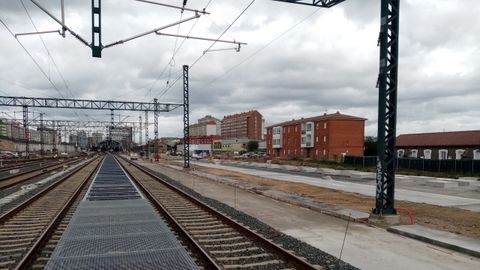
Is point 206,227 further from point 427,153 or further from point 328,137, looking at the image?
point 328,137

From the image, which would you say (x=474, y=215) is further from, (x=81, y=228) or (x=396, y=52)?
(x=81, y=228)

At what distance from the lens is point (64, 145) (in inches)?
7096

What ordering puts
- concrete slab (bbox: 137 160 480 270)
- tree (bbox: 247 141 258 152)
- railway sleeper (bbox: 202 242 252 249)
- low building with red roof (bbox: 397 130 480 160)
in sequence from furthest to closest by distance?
tree (bbox: 247 141 258 152), low building with red roof (bbox: 397 130 480 160), railway sleeper (bbox: 202 242 252 249), concrete slab (bbox: 137 160 480 270)

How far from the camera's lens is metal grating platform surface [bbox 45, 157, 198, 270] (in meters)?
7.86

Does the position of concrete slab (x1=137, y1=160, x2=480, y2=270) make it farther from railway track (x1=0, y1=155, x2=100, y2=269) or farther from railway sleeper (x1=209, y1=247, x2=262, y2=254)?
railway track (x1=0, y1=155, x2=100, y2=269)

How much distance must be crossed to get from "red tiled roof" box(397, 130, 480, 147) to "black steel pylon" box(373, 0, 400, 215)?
5905 cm

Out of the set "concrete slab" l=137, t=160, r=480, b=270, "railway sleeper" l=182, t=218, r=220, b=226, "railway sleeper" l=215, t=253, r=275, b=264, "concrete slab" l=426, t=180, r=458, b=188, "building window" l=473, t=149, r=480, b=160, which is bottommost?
"concrete slab" l=426, t=180, r=458, b=188

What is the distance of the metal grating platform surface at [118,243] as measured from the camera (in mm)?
7859

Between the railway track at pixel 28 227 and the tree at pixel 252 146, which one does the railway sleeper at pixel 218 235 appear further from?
the tree at pixel 252 146

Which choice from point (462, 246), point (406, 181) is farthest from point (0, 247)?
point (406, 181)

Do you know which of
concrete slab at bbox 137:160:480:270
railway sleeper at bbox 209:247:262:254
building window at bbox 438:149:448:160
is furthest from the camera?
building window at bbox 438:149:448:160

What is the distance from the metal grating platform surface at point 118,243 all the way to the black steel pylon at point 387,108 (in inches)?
265

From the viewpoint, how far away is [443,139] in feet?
237

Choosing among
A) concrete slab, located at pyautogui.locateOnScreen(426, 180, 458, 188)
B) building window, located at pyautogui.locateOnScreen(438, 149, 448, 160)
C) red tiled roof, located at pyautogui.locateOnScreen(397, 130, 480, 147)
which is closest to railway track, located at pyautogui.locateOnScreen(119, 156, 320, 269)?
concrete slab, located at pyautogui.locateOnScreen(426, 180, 458, 188)
